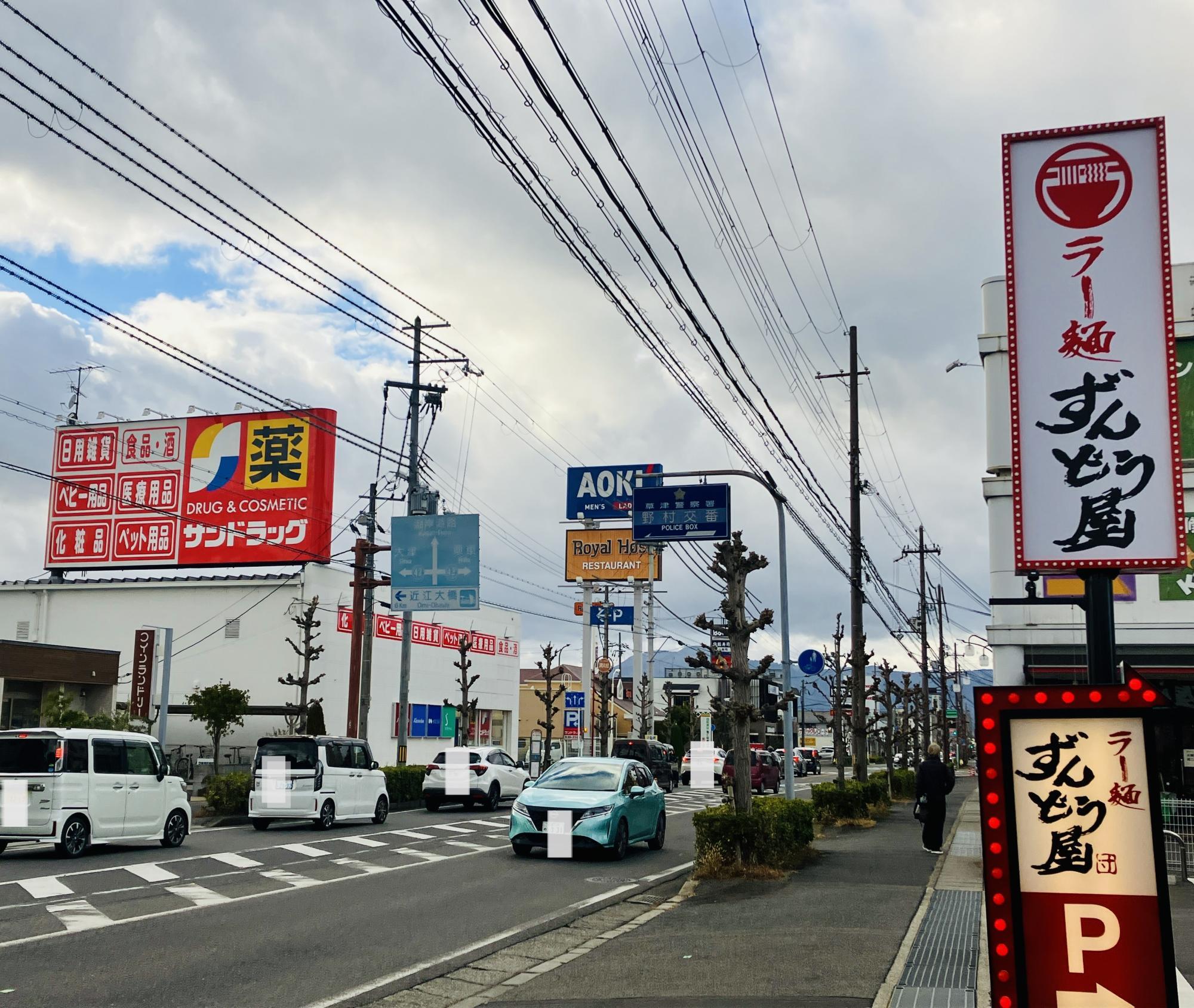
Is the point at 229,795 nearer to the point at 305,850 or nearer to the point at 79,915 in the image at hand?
the point at 305,850

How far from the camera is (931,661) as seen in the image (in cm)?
7462

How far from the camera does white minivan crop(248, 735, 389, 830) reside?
72.9ft

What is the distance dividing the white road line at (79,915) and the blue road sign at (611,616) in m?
44.0

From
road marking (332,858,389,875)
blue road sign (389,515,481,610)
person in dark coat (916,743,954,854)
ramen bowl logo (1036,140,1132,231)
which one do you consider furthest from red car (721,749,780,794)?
ramen bowl logo (1036,140,1132,231)

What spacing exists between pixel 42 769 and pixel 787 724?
1404 centimetres

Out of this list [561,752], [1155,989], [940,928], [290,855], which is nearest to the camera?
[1155,989]

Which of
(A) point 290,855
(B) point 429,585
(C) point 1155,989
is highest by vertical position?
(B) point 429,585

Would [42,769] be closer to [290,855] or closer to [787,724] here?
[290,855]

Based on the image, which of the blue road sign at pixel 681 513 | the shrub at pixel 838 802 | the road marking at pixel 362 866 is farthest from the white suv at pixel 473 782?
the road marking at pixel 362 866

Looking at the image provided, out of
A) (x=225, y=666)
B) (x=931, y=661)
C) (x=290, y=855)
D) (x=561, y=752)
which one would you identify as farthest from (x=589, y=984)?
(x=931, y=661)

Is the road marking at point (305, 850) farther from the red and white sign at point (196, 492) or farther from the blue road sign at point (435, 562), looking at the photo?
the red and white sign at point (196, 492)

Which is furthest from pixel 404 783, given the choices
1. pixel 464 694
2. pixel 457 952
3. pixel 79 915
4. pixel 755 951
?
pixel 755 951

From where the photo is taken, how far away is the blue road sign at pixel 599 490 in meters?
52.4

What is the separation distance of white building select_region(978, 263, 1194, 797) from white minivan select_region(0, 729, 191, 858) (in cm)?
1603
